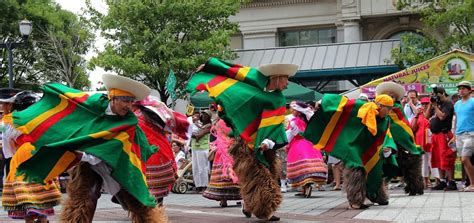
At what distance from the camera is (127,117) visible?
6156mm

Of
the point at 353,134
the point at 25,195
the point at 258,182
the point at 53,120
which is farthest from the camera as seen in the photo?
the point at 353,134

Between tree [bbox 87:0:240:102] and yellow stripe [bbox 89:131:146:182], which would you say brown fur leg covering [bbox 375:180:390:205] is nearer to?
yellow stripe [bbox 89:131:146:182]

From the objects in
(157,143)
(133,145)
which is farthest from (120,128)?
(157,143)

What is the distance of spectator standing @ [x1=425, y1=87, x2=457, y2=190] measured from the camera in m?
12.5

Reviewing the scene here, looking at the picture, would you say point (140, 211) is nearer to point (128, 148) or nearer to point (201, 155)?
point (128, 148)

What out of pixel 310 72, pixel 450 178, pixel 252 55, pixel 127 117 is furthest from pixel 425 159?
pixel 252 55

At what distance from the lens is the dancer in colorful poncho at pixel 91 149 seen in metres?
5.90

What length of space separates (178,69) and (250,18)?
753cm

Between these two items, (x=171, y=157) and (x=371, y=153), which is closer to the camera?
(x=171, y=157)

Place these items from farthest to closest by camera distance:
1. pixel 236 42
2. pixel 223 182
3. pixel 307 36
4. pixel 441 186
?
pixel 236 42 < pixel 307 36 < pixel 441 186 < pixel 223 182

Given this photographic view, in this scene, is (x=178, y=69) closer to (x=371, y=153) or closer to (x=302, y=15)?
(x=302, y=15)

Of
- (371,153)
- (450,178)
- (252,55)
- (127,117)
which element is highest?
(252,55)

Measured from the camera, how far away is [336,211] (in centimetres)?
923

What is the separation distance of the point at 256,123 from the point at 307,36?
26342 mm
